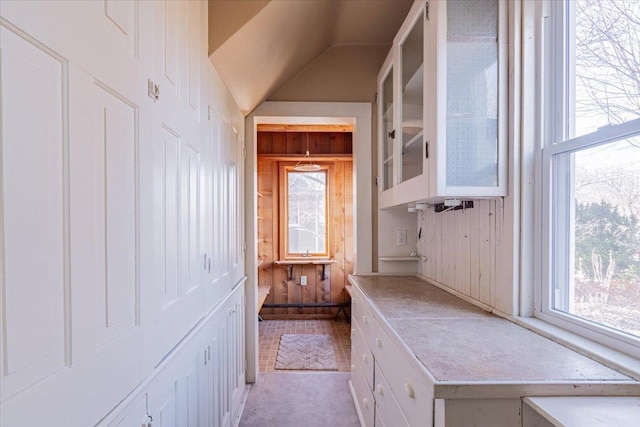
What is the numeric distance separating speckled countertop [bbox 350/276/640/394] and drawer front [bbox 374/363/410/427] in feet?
0.91

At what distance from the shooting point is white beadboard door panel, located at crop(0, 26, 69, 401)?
1.65 ft

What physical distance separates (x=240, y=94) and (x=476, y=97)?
1.43 m

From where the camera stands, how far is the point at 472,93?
1444 millimetres

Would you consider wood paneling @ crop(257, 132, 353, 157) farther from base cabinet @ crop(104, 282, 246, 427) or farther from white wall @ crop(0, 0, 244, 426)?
white wall @ crop(0, 0, 244, 426)

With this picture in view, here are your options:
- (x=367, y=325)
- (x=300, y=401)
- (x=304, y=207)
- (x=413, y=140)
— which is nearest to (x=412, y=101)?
(x=413, y=140)

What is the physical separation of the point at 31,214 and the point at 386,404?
1.41 m

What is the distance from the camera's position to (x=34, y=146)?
1.81ft

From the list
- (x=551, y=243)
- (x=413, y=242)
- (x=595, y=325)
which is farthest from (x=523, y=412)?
(x=413, y=242)

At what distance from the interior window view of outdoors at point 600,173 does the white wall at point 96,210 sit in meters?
1.40

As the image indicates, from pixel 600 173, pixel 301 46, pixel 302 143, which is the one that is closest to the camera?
pixel 600 173

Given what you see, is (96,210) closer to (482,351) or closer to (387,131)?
(482,351)

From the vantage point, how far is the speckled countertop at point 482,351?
88cm

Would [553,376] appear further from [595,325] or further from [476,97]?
[476,97]

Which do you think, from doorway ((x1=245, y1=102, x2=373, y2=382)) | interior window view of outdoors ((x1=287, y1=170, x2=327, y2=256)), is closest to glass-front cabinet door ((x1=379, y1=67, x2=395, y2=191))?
doorway ((x1=245, y1=102, x2=373, y2=382))
